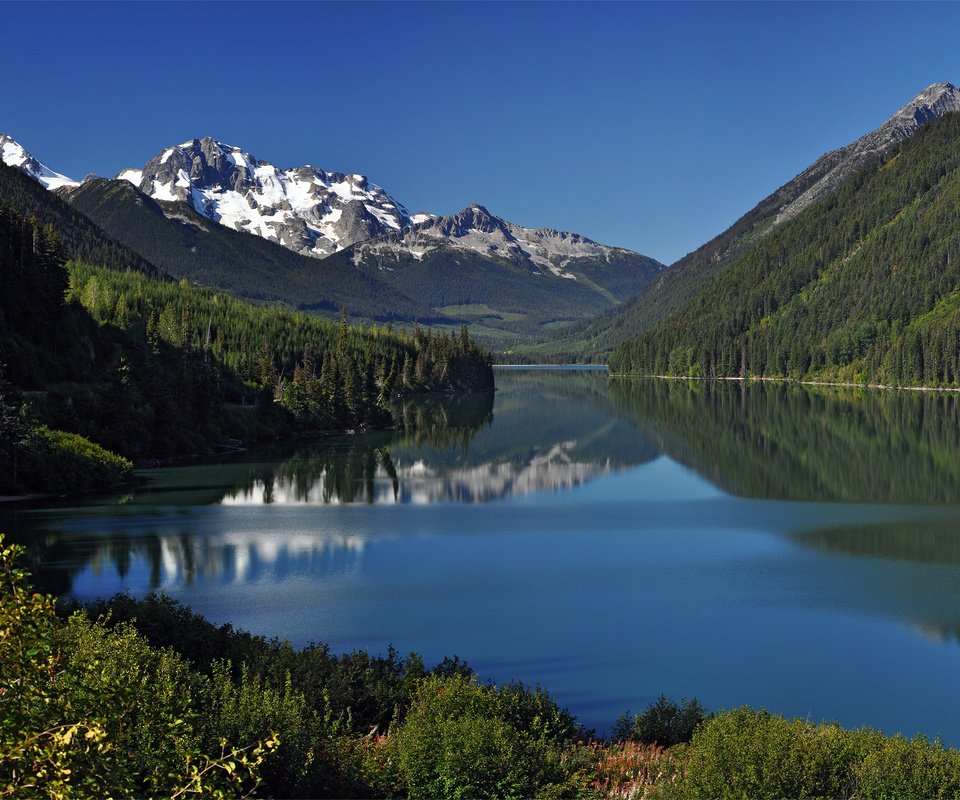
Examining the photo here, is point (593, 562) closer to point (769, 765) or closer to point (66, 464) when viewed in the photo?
point (769, 765)

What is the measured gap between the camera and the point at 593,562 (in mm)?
51062

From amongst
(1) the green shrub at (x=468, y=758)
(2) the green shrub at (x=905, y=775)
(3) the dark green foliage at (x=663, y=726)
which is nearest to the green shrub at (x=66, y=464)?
(3) the dark green foliage at (x=663, y=726)

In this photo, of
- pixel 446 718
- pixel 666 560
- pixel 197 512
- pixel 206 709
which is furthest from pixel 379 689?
pixel 197 512

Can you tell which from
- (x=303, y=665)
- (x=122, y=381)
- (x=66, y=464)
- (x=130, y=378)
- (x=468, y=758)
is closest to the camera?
(x=468, y=758)

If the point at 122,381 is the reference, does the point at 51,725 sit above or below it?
below

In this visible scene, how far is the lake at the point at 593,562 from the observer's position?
Result: 32656 mm

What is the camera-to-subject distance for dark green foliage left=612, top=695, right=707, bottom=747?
81.7 feet

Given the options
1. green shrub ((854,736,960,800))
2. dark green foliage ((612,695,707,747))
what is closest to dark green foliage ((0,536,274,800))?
green shrub ((854,736,960,800))

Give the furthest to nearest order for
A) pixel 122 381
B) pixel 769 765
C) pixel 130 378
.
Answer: pixel 130 378 < pixel 122 381 < pixel 769 765

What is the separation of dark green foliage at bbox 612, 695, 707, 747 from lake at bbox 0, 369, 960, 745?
274 centimetres

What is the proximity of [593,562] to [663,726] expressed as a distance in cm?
2595

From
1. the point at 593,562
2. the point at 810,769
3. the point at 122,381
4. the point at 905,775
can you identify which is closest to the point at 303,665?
the point at 810,769

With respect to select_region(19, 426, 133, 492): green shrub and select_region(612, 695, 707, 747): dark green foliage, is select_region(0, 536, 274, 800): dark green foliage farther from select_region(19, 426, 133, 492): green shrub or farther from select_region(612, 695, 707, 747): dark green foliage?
select_region(19, 426, 133, 492): green shrub

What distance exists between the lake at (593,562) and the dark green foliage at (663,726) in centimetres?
274
